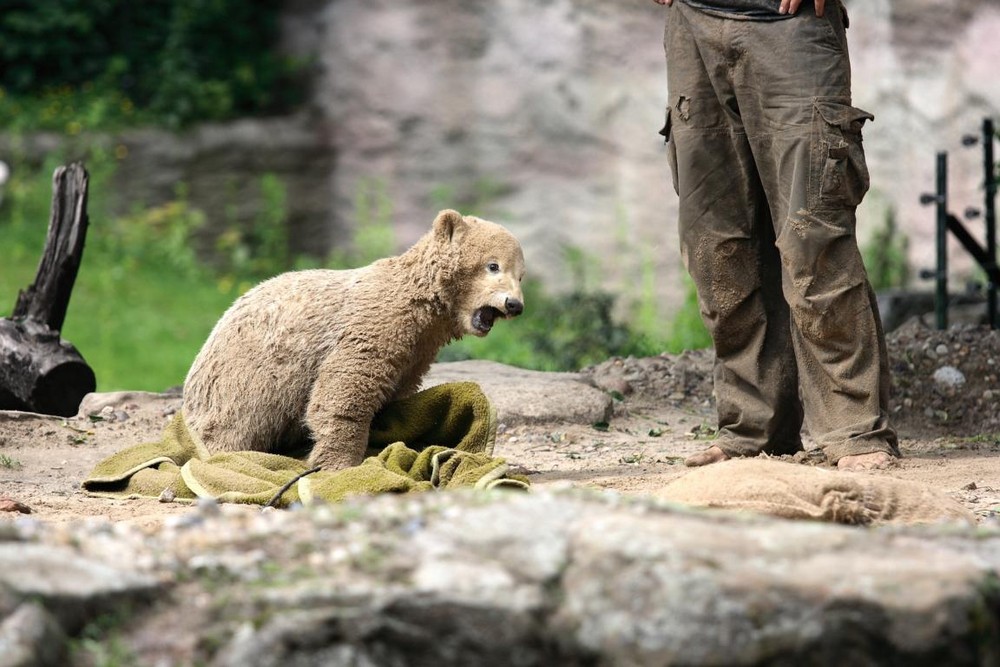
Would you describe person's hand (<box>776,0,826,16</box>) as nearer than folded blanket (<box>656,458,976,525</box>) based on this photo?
No

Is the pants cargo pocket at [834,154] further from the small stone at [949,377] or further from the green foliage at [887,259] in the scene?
the green foliage at [887,259]

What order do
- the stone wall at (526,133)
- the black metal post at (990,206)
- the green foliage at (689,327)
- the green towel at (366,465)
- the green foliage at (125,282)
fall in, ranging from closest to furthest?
1. the green towel at (366,465)
2. the black metal post at (990,206)
3. the green foliage at (125,282)
4. the green foliage at (689,327)
5. the stone wall at (526,133)

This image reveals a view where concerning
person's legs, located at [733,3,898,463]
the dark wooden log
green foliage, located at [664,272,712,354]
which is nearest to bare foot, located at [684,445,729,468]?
person's legs, located at [733,3,898,463]

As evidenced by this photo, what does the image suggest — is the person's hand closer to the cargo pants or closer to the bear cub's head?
the cargo pants

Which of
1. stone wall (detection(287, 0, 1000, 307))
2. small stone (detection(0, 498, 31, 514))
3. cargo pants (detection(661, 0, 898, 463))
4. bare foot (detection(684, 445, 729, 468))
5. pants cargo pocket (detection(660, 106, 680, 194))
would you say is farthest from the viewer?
stone wall (detection(287, 0, 1000, 307))

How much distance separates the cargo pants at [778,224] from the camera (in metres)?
4.65

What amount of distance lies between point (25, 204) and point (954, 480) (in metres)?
9.19

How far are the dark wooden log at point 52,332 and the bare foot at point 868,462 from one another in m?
3.86

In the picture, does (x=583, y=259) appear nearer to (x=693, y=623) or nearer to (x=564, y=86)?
(x=564, y=86)

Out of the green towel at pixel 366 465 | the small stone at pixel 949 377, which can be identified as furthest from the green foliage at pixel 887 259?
the green towel at pixel 366 465

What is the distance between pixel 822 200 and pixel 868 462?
0.95 meters

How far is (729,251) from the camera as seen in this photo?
5.04 metres

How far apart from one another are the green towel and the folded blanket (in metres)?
0.80

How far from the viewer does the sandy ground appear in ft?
14.4
